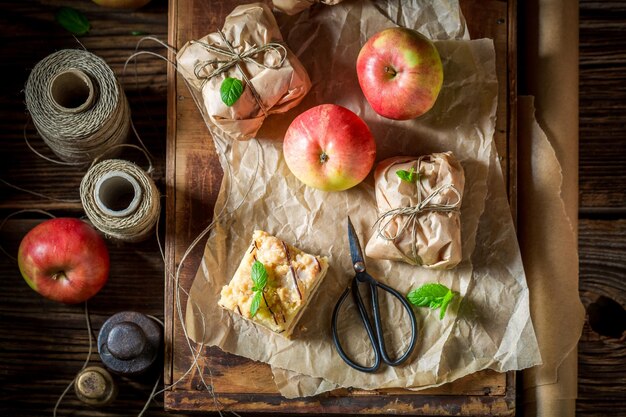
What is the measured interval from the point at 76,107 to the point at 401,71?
67 cm

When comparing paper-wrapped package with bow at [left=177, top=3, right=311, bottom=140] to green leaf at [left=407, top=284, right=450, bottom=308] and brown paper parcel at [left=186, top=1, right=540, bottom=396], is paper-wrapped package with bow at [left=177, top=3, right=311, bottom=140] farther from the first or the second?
green leaf at [left=407, top=284, right=450, bottom=308]

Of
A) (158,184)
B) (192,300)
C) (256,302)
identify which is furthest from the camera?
(158,184)

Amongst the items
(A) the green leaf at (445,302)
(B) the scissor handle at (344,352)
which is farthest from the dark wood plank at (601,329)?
(B) the scissor handle at (344,352)

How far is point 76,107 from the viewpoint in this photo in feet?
4.91

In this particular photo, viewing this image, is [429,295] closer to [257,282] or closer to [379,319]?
[379,319]

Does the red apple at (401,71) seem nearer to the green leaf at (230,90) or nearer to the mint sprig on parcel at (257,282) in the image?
the green leaf at (230,90)

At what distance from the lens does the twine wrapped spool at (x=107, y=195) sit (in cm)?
142

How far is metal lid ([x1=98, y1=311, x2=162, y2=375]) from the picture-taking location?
4.80 ft

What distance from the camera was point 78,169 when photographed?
1.64 m

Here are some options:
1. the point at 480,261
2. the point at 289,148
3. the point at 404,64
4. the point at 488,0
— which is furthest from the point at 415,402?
the point at 488,0

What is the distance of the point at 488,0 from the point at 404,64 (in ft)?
0.97

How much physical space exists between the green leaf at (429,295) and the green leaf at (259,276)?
300mm

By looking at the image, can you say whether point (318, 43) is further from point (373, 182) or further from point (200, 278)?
point (200, 278)

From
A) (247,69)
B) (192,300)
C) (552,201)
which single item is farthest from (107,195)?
(552,201)
